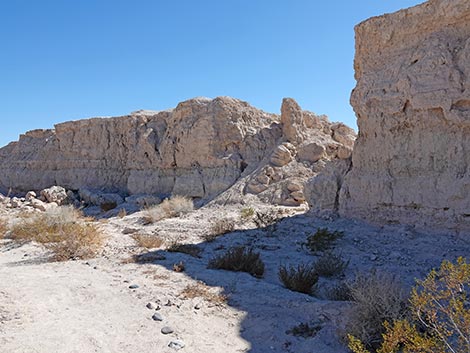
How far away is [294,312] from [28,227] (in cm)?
790

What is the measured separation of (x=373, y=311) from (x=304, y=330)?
31.0 inches

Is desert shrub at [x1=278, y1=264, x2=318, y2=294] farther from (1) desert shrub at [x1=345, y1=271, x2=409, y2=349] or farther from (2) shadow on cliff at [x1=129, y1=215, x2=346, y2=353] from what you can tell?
(1) desert shrub at [x1=345, y1=271, x2=409, y2=349]

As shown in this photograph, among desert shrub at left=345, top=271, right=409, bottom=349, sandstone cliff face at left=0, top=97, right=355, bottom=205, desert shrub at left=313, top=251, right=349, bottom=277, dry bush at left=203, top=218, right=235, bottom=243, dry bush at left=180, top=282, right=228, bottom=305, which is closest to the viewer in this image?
desert shrub at left=345, top=271, right=409, bottom=349

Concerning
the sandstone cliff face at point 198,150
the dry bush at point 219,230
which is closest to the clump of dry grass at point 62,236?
the dry bush at point 219,230

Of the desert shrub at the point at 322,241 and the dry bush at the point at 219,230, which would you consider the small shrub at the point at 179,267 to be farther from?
the desert shrub at the point at 322,241

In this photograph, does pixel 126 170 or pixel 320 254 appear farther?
pixel 126 170

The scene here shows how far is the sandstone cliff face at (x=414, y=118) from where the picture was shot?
7.66 m

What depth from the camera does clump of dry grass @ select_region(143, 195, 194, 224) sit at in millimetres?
12663

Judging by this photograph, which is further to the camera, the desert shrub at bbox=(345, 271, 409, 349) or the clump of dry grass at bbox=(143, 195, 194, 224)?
the clump of dry grass at bbox=(143, 195, 194, 224)

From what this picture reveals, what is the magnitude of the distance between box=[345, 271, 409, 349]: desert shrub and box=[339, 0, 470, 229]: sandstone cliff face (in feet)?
15.1

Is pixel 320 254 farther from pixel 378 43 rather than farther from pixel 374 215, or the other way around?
pixel 378 43

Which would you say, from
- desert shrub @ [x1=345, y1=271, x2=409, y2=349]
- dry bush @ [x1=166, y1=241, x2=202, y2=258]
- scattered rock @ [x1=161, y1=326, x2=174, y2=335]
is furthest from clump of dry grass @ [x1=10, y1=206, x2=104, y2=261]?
desert shrub @ [x1=345, y1=271, x2=409, y2=349]

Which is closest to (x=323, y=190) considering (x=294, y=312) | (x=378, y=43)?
(x=378, y=43)

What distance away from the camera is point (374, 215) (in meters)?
9.23
